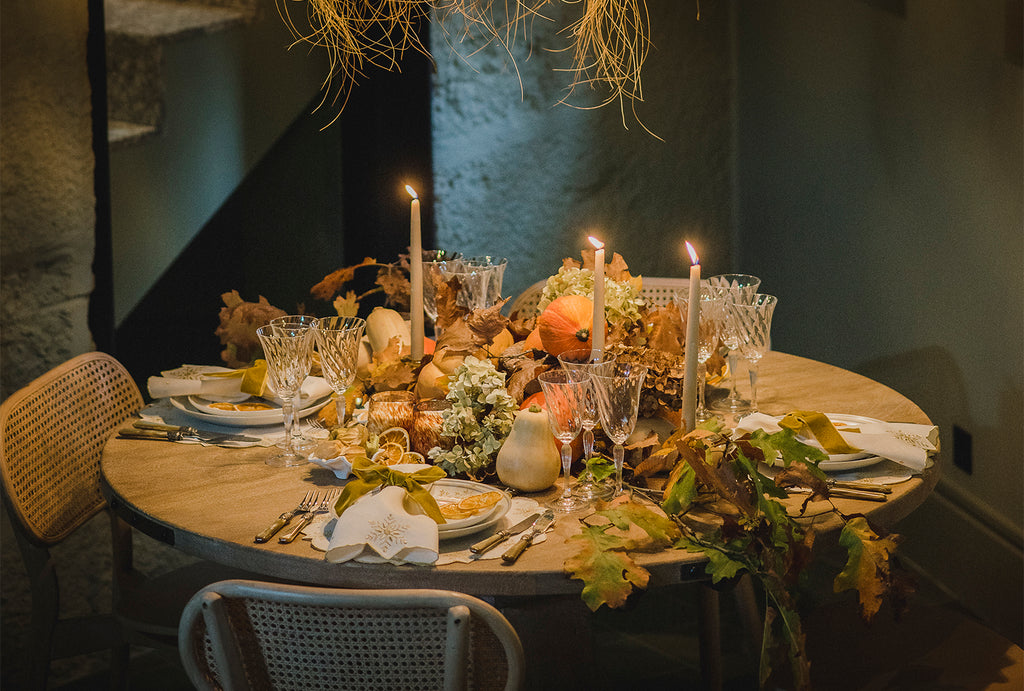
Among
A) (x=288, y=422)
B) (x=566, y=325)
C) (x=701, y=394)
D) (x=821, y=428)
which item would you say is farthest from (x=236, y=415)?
(x=821, y=428)

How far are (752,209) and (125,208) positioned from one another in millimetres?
2189

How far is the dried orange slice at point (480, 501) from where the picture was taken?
4.08ft

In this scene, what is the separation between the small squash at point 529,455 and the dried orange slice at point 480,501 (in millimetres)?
69

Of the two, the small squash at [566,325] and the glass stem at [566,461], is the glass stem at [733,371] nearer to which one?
the small squash at [566,325]

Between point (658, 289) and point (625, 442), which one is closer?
point (625, 442)

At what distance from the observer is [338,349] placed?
1.54m

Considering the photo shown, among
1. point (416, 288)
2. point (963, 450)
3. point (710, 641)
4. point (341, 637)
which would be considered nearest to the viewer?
point (341, 637)

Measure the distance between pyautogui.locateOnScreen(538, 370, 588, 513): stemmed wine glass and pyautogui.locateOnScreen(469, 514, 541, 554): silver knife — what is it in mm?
62

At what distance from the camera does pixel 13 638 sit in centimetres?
244

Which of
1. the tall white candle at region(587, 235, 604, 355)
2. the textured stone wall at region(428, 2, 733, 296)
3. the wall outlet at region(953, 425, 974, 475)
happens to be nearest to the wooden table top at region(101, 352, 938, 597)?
the tall white candle at region(587, 235, 604, 355)

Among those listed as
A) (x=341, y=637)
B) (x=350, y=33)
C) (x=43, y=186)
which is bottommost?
(x=341, y=637)

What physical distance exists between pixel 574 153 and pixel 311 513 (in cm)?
244

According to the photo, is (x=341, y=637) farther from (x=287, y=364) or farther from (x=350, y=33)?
(x=350, y=33)

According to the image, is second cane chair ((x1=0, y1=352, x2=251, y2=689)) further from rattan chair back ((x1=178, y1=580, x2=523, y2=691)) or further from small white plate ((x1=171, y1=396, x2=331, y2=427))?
rattan chair back ((x1=178, y1=580, x2=523, y2=691))
